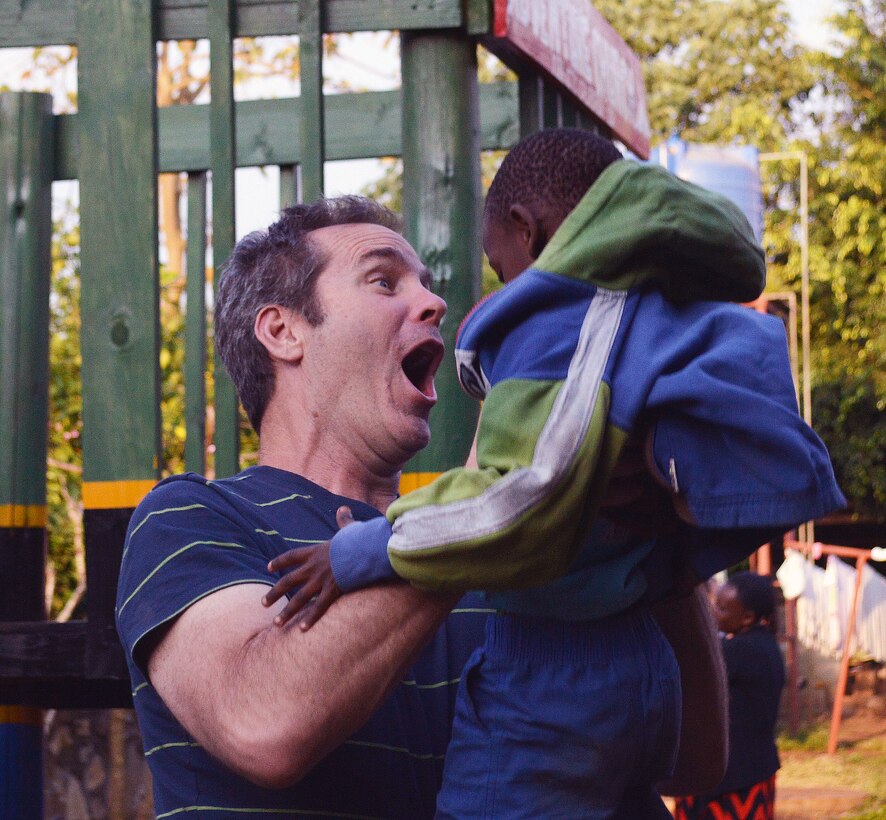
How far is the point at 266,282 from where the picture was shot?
262cm

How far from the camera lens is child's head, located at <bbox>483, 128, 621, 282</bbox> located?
188 centimetres

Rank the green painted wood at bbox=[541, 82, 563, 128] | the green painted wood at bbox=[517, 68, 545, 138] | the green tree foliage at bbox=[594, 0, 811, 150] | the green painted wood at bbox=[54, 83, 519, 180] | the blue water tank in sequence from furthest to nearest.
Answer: the green tree foliage at bbox=[594, 0, 811, 150], the blue water tank, the green painted wood at bbox=[54, 83, 519, 180], the green painted wood at bbox=[541, 82, 563, 128], the green painted wood at bbox=[517, 68, 545, 138]

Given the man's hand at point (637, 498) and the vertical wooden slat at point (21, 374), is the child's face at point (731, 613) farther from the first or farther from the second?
the man's hand at point (637, 498)

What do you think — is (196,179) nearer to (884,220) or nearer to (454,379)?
(454,379)

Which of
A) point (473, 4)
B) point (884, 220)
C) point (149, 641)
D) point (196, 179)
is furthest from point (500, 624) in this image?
point (884, 220)

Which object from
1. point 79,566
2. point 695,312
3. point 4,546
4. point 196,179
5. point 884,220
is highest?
point 884,220

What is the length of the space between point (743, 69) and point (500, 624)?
22.5 metres

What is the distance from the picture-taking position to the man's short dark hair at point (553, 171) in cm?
188

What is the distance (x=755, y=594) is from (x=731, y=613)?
0.45 feet

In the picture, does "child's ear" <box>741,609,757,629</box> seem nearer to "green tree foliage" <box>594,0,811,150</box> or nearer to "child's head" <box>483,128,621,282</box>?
"child's head" <box>483,128,621,282</box>

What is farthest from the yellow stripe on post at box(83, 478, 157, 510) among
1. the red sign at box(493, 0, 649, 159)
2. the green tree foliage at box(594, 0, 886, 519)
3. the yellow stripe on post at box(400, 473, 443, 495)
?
the green tree foliage at box(594, 0, 886, 519)

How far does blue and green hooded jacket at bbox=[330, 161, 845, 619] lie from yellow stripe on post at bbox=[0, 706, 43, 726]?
234 centimetres

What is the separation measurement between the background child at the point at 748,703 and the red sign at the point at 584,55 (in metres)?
2.38

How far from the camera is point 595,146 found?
1911mm
